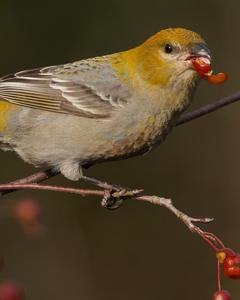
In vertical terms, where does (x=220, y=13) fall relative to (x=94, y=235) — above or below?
above

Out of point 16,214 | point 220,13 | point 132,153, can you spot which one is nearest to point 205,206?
point 220,13

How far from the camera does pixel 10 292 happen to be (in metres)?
3.28

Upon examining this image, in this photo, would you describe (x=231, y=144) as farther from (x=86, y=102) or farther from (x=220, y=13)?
(x=86, y=102)

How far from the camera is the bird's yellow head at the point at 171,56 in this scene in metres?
4.83

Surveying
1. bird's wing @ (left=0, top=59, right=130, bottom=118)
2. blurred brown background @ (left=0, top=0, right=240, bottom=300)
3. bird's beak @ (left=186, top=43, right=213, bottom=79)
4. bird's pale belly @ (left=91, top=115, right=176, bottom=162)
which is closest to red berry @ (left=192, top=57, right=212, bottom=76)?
bird's beak @ (left=186, top=43, right=213, bottom=79)

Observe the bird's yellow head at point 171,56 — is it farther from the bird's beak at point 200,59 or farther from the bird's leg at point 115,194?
the bird's leg at point 115,194

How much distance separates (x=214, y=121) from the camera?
27.6 ft

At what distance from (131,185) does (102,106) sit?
2.94 metres

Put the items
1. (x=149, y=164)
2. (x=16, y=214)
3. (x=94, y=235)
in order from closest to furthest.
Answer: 1. (x=16, y=214)
2. (x=94, y=235)
3. (x=149, y=164)

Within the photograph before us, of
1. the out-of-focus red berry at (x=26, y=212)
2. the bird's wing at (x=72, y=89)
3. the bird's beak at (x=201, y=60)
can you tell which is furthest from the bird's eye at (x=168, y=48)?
the out-of-focus red berry at (x=26, y=212)

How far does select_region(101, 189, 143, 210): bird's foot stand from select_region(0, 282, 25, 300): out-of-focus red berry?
0.69m

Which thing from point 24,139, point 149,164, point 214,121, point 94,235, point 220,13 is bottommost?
point 94,235

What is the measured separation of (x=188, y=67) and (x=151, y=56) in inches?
15.1

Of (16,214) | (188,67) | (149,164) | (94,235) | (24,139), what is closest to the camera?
(16,214)
